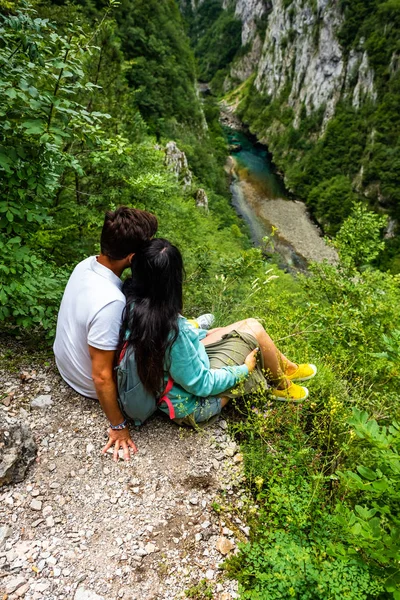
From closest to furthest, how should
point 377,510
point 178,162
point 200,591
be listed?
point 377,510 < point 200,591 < point 178,162

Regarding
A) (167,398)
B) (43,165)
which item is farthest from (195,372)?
(43,165)

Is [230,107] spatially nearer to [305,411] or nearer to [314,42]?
[314,42]

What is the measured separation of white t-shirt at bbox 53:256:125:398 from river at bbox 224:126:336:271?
2359cm

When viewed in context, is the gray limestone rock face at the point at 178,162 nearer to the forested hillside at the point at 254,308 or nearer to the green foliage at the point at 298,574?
the forested hillside at the point at 254,308

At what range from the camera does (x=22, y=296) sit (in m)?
2.98

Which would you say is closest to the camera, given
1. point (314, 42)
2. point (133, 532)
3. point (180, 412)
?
point (133, 532)

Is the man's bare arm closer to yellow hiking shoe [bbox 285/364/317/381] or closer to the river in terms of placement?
yellow hiking shoe [bbox 285/364/317/381]

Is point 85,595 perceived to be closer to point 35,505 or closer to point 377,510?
point 35,505

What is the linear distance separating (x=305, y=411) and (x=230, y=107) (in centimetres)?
10768

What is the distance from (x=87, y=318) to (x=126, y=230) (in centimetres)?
68

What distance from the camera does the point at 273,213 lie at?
139 ft

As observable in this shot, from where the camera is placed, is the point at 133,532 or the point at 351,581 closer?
the point at 351,581

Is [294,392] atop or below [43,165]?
below

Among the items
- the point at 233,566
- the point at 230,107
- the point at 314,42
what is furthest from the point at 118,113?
the point at 230,107
